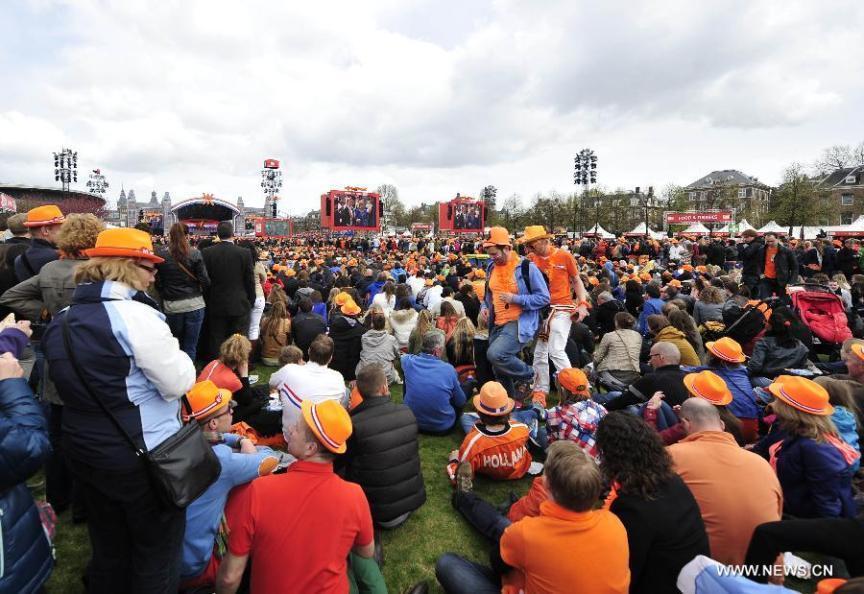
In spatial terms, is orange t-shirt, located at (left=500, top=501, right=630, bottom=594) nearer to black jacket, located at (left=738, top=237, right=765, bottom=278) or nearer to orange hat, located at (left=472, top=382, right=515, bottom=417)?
orange hat, located at (left=472, top=382, right=515, bottom=417)

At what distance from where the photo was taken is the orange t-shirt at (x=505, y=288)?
487cm

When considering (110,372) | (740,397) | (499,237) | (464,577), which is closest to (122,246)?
(110,372)

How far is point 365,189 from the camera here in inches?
1737

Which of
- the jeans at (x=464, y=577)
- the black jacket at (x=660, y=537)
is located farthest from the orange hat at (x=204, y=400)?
the black jacket at (x=660, y=537)

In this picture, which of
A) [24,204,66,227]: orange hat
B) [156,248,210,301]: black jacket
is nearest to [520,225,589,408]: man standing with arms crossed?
[156,248,210,301]: black jacket

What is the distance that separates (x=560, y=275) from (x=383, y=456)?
3086 millimetres

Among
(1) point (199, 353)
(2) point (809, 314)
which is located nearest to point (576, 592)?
(1) point (199, 353)

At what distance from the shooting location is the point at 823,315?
6516 millimetres

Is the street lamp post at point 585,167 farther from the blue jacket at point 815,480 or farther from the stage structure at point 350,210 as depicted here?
the blue jacket at point 815,480

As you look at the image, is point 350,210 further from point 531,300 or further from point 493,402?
point 493,402

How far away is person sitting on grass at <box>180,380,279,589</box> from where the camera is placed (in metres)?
2.37

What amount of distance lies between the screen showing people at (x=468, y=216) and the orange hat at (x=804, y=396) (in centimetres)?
4433

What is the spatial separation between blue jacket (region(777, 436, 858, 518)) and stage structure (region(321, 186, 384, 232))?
41597mm

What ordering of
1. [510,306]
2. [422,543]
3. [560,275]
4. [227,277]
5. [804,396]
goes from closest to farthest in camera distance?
[804,396] → [422,543] → [510,306] → [560,275] → [227,277]
